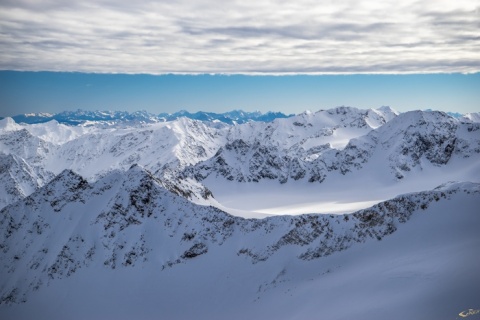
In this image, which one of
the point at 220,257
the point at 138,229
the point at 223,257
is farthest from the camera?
the point at 138,229

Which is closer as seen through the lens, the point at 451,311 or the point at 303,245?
the point at 451,311

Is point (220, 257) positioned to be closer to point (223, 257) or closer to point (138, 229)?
point (223, 257)

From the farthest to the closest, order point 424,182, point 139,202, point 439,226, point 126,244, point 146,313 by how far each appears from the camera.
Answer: point 424,182 < point 139,202 < point 126,244 < point 146,313 < point 439,226

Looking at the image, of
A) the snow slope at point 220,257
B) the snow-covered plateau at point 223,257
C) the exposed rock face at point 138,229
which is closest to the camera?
the snow-covered plateau at point 223,257

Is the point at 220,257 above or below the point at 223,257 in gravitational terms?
below

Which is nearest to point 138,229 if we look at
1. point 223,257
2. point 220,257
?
point 220,257

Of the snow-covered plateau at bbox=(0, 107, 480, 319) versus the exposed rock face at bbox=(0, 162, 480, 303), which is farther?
the exposed rock face at bbox=(0, 162, 480, 303)

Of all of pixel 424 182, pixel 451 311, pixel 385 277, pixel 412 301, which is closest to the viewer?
pixel 451 311

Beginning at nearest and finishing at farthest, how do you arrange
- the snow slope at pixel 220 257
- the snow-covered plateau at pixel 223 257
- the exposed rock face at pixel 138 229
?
the snow-covered plateau at pixel 223 257 < the snow slope at pixel 220 257 < the exposed rock face at pixel 138 229

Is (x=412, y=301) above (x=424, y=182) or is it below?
above

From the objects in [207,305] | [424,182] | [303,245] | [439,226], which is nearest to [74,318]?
[207,305]

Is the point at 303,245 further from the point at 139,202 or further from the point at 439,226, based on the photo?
the point at 139,202
